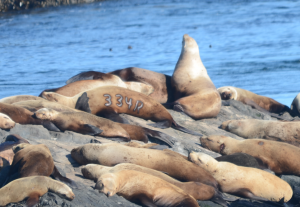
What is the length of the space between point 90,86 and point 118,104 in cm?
122

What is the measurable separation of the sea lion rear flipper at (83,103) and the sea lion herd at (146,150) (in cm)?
1

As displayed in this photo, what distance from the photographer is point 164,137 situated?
5836 millimetres

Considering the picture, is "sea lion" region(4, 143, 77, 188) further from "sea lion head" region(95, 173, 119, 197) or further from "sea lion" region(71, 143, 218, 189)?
"sea lion" region(71, 143, 218, 189)

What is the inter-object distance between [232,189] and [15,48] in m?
16.1

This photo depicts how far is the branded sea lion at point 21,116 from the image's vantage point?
561cm

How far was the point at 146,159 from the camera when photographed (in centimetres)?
457

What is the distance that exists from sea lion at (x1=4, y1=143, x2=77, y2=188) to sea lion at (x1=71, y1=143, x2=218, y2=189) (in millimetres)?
588

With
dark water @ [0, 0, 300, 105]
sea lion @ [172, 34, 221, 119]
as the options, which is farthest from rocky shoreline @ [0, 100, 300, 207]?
dark water @ [0, 0, 300, 105]

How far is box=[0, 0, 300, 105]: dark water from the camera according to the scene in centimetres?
1402

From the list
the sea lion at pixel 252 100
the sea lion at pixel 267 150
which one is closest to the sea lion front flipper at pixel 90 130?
the sea lion at pixel 267 150

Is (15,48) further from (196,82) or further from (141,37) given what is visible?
(196,82)

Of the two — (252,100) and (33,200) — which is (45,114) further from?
(252,100)

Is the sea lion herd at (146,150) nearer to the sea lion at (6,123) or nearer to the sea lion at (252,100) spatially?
the sea lion at (6,123)

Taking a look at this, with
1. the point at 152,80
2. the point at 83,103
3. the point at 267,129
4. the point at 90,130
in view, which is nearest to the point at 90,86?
the point at 83,103
